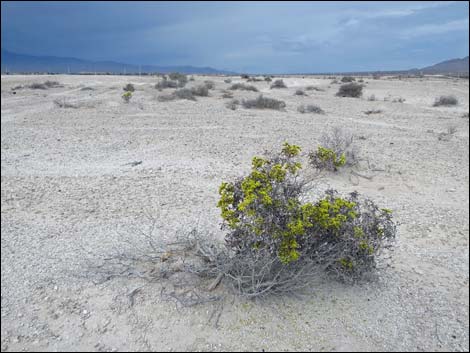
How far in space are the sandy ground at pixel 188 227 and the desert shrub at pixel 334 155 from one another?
28 centimetres

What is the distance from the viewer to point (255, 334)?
283 cm

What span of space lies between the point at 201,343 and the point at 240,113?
10824mm

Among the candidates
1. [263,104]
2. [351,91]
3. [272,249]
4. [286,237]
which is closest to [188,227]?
[272,249]

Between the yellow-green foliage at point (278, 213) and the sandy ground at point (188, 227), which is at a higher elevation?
the yellow-green foliage at point (278, 213)

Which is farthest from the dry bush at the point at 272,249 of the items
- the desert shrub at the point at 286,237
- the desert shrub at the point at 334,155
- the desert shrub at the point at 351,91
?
the desert shrub at the point at 351,91

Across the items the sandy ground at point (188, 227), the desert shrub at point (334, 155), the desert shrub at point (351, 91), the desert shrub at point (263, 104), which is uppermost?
the desert shrub at point (351, 91)

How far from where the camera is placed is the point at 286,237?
124 inches

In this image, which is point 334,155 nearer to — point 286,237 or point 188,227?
point 188,227

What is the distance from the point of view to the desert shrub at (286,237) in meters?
3.12

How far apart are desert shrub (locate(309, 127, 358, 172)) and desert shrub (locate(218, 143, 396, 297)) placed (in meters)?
2.56

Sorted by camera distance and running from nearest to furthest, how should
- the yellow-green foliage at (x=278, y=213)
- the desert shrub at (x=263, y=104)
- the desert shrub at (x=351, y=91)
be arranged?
the yellow-green foliage at (x=278, y=213)
the desert shrub at (x=263, y=104)
the desert shrub at (x=351, y=91)

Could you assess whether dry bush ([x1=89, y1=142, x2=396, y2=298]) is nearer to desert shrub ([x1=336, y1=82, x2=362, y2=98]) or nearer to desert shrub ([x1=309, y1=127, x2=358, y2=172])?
desert shrub ([x1=309, y1=127, x2=358, y2=172])

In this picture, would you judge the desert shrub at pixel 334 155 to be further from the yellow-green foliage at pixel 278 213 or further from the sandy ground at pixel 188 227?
the yellow-green foliage at pixel 278 213

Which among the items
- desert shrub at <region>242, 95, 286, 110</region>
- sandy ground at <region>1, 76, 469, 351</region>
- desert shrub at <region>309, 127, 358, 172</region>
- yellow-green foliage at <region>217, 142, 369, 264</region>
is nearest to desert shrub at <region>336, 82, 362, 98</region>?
desert shrub at <region>242, 95, 286, 110</region>
